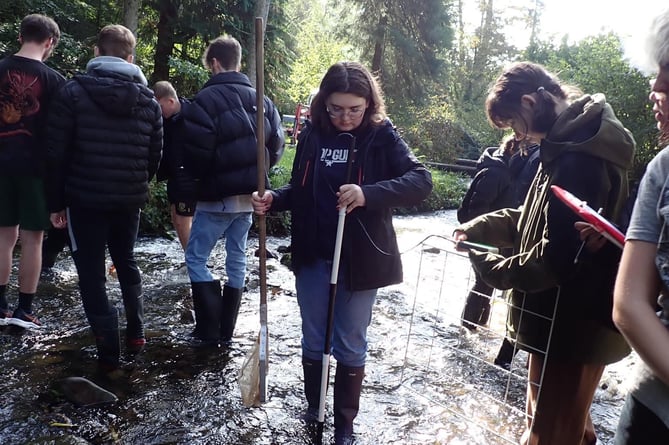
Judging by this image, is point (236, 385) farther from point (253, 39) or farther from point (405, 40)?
point (405, 40)

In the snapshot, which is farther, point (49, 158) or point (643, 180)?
point (49, 158)

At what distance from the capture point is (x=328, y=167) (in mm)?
2953

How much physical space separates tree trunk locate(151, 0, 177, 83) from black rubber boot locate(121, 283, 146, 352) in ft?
31.0

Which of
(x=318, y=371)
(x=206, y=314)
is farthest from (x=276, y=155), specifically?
(x=318, y=371)

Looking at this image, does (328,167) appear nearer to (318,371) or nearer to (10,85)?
(318,371)

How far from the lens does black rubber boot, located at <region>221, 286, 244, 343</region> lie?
4.39m

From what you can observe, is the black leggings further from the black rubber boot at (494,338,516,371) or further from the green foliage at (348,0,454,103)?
the green foliage at (348,0,454,103)

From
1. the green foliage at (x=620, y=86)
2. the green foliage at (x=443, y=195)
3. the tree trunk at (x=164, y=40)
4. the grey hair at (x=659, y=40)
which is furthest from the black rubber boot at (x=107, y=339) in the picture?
the green foliage at (x=620, y=86)

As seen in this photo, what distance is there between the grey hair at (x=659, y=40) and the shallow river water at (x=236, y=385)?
1679 mm

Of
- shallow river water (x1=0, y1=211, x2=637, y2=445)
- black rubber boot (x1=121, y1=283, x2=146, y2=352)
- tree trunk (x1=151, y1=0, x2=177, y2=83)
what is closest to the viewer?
shallow river water (x1=0, y1=211, x2=637, y2=445)

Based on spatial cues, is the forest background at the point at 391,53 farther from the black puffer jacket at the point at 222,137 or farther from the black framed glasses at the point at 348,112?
the black framed glasses at the point at 348,112

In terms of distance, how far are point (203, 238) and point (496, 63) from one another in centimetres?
3502

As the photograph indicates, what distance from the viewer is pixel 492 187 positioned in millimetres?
4555

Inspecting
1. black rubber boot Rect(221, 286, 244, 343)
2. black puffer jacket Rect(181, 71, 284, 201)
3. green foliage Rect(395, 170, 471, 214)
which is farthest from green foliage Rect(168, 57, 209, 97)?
black rubber boot Rect(221, 286, 244, 343)
